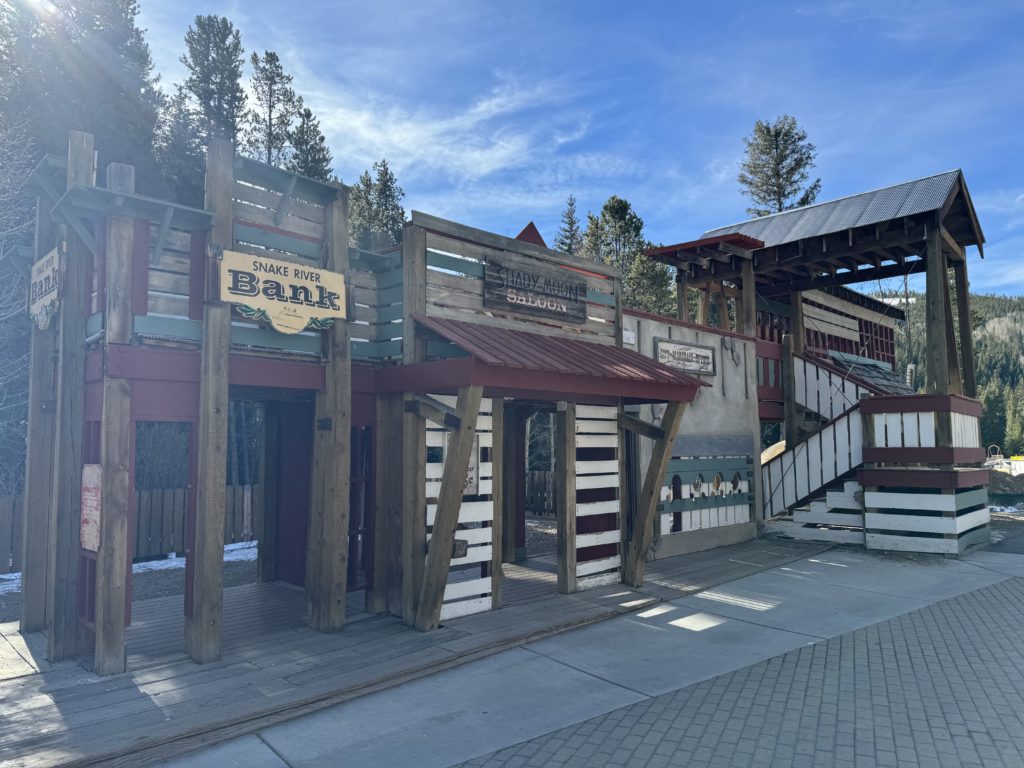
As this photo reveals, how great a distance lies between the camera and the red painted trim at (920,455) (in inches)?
457

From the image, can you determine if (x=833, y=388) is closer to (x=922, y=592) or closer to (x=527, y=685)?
(x=922, y=592)

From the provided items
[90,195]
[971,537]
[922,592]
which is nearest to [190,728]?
[90,195]

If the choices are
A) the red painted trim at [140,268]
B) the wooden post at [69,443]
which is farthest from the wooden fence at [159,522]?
the red painted trim at [140,268]

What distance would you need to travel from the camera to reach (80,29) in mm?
21281

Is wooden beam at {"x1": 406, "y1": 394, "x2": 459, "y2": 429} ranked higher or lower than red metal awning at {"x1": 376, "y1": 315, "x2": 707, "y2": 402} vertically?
lower

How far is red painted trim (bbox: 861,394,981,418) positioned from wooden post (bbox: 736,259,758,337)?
3.23 meters

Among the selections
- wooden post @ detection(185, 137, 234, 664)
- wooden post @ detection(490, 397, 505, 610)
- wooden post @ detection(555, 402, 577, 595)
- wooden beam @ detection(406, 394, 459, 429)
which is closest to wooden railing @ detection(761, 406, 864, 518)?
wooden post @ detection(555, 402, 577, 595)

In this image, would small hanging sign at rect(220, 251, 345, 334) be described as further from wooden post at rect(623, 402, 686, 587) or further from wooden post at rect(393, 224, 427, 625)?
wooden post at rect(623, 402, 686, 587)

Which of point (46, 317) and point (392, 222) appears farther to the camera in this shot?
point (392, 222)

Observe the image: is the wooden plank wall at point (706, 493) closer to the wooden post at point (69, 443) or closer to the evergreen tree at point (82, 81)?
the wooden post at point (69, 443)

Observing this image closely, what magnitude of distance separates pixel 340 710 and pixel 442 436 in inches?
133

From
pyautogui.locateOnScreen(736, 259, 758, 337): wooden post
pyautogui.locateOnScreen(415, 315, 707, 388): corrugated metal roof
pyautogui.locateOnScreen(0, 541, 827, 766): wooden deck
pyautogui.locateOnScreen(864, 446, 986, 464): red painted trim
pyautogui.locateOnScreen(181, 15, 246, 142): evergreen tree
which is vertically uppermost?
pyautogui.locateOnScreen(181, 15, 246, 142): evergreen tree

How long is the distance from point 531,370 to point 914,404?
858 cm

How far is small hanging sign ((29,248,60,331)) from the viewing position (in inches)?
274
